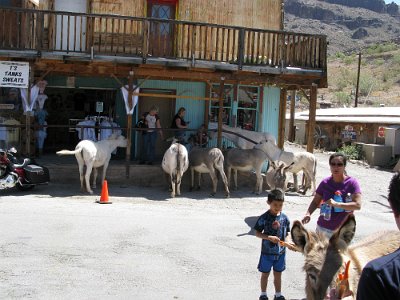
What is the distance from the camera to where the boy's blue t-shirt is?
19.5 ft

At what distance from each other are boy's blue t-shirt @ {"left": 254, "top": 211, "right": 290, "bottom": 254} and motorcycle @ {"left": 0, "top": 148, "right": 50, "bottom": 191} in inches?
337

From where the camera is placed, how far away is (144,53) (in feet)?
47.6

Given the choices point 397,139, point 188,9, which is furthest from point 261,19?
point 397,139

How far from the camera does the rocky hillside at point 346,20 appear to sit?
10250cm

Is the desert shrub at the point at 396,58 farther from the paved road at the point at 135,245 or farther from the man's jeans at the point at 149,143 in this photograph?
the paved road at the point at 135,245

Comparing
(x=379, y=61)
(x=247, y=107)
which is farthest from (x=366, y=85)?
(x=247, y=107)

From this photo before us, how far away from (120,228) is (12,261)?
274cm

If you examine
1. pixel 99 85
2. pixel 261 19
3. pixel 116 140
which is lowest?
pixel 116 140

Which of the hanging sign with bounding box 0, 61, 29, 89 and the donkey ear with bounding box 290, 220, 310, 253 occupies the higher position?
the hanging sign with bounding box 0, 61, 29, 89

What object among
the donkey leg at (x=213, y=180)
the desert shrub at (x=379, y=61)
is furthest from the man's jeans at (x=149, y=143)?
the desert shrub at (x=379, y=61)

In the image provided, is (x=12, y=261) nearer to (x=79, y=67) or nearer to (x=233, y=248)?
(x=233, y=248)

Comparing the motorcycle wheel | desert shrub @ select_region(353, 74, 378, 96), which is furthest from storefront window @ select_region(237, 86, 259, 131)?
desert shrub @ select_region(353, 74, 378, 96)

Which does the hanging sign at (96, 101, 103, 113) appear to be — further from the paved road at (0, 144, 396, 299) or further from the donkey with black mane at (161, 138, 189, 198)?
the donkey with black mane at (161, 138, 189, 198)

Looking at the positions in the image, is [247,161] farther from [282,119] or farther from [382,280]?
[382,280]
